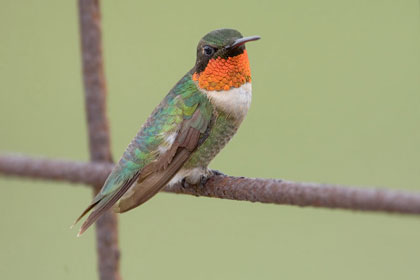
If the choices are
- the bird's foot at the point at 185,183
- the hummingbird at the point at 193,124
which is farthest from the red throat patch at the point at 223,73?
the bird's foot at the point at 185,183

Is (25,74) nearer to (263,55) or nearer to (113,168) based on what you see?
(263,55)

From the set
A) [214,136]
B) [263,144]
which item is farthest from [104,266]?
[263,144]

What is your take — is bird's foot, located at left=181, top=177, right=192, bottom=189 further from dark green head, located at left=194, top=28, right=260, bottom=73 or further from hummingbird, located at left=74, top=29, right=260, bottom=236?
dark green head, located at left=194, top=28, right=260, bottom=73

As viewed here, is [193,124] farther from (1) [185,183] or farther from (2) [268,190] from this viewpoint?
(2) [268,190]

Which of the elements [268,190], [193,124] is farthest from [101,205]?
[268,190]

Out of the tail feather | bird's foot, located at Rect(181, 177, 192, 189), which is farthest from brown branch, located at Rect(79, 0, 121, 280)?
bird's foot, located at Rect(181, 177, 192, 189)
